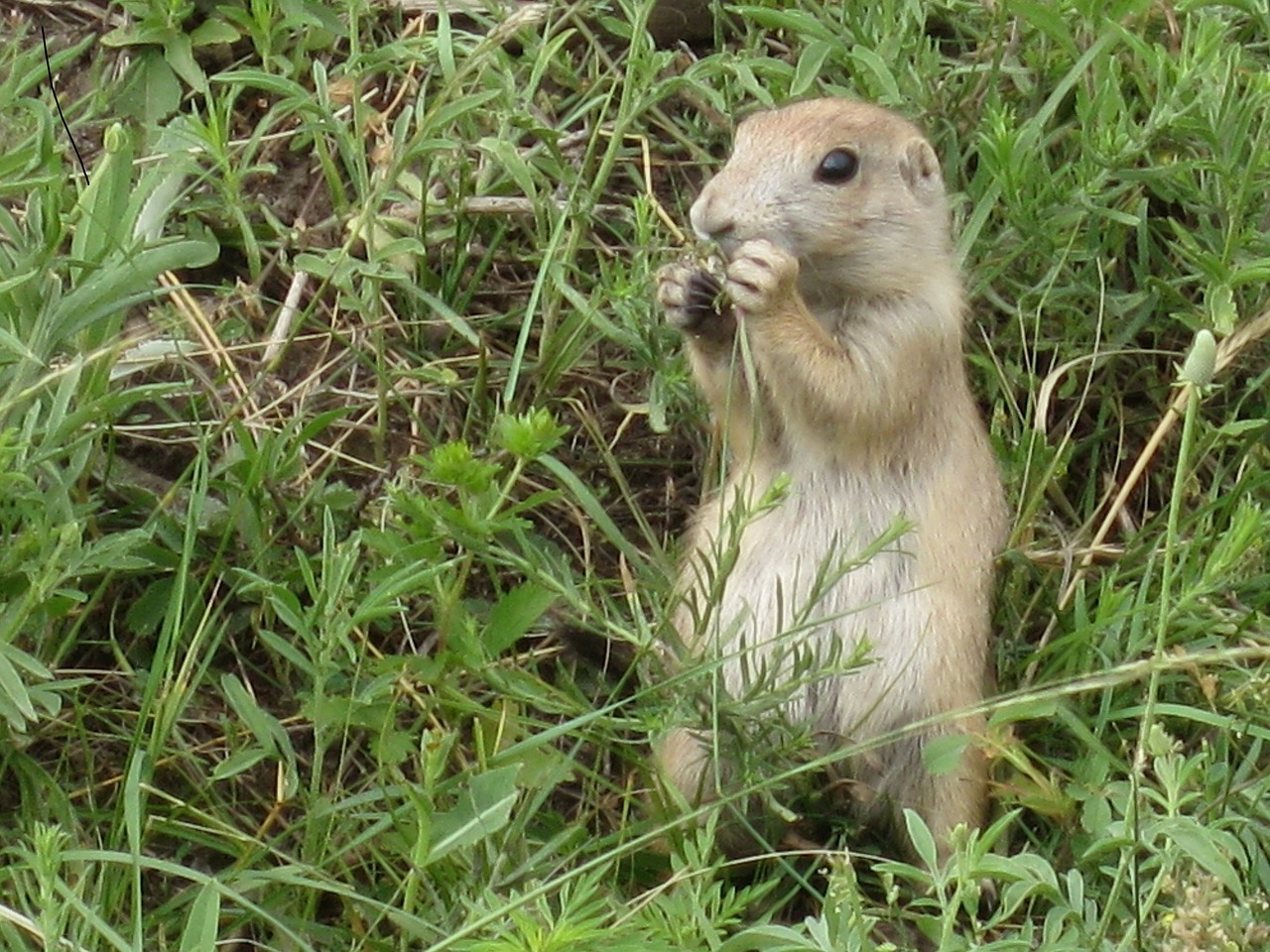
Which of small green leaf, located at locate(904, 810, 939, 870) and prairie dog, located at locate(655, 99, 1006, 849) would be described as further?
prairie dog, located at locate(655, 99, 1006, 849)

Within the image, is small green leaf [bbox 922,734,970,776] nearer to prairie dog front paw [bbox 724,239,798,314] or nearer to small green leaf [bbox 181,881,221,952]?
prairie dog front paw [bbox 724,239,798,314]

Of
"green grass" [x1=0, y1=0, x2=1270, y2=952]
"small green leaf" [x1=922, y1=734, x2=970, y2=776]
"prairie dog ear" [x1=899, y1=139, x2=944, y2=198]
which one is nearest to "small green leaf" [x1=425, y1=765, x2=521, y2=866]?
"green grass" [x1=0, y1=0, x2=1270, y2=952]

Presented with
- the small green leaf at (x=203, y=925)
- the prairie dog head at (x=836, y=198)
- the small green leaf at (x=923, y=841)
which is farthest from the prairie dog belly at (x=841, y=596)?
the small green leaf at (x=203, y=925)

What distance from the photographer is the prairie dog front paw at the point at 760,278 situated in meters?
4.30

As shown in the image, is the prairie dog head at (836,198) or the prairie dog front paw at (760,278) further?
the prairie dog head at (836,198)

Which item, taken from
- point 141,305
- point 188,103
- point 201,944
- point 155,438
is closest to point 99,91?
point 188,103

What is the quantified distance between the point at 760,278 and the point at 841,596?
79 cm

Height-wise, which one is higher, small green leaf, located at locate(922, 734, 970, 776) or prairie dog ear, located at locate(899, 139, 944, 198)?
prairie dog ear, located at locate(899, 139, 944, 198)

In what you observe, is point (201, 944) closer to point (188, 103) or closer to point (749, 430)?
point (749, 430)

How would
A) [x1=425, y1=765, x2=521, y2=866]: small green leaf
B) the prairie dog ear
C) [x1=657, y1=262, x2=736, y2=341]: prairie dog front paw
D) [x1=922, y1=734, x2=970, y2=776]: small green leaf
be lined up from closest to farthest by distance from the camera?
[x1=425, y1=765, x2=521, y2=866]: small green leaf → [x1=922, y1=734, x2=970, y2=776]: small green leaf → [x1=657, y1=262, x2=736, y2=341]: prairie dog front paw → the prairie dog ear

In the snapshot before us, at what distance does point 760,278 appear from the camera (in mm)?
4293

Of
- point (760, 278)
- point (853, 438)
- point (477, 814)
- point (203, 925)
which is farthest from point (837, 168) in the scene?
point (203, 925)

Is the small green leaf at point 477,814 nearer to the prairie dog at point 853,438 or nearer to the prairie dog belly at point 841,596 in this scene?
the prairie dog at point 853,438

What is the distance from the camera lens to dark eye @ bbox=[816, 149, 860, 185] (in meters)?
4.61
